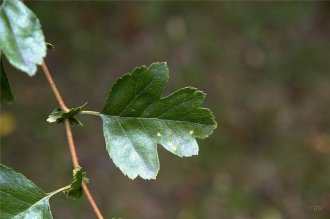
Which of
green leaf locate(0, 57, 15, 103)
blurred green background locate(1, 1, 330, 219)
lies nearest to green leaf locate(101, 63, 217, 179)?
green leaf locate(0, 57, 15, 103)

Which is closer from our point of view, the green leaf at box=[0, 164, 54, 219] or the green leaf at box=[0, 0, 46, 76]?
the green leaf at box=[0, 0, 46, 76]

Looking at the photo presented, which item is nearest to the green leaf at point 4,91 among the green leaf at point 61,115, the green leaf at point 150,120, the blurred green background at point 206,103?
the green leaf at point 61,115

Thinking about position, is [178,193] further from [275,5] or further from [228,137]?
[275,5]

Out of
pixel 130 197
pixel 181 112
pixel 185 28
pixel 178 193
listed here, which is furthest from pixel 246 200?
pixel 181 112

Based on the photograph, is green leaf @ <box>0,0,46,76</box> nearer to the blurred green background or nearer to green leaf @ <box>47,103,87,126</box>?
green leaf @ <box>47,103,87,126</box>

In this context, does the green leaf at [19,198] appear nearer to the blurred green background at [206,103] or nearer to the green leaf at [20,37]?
the green leaf at [20,37]

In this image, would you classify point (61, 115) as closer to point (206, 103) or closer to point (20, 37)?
point (20, 37)

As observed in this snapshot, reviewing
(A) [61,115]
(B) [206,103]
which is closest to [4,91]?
(A) [61,115]

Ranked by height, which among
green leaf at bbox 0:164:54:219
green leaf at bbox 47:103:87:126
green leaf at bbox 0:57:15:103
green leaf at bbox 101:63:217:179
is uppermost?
green leaf at bbox 0:57:15:103
